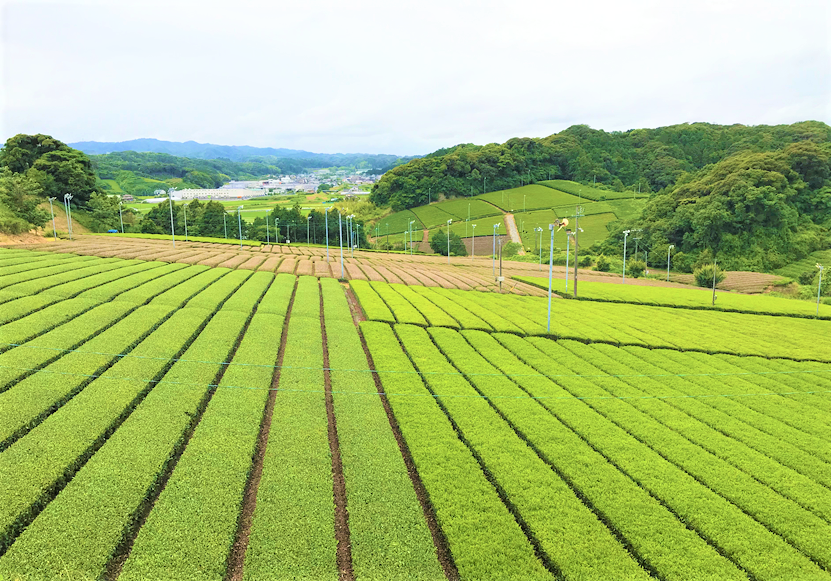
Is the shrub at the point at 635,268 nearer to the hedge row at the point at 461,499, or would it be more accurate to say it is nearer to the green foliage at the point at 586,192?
the green foliage at the point at 586,192

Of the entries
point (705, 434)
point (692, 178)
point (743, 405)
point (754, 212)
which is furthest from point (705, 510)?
point (692, 178)

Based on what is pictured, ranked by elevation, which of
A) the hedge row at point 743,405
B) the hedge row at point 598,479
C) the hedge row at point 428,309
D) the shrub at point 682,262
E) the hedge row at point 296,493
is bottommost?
the hedge row at point 743,405

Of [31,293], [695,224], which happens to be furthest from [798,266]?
[31,293]

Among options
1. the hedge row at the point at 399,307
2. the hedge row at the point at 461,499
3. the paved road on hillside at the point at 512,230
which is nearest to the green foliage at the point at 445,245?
the paved road on hillside at the point at 512,230

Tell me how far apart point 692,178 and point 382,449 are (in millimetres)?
131128

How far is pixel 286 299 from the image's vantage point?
3297 cm

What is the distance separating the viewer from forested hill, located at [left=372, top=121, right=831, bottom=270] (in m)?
84.4

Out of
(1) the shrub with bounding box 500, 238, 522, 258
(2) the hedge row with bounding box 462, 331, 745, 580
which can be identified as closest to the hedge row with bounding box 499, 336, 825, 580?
(2) the hedge row with bounding box 462, 331, 745, 580

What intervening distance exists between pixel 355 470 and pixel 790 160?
121 metres

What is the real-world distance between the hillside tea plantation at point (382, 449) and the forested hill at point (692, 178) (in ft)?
226

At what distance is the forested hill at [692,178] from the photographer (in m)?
84.4

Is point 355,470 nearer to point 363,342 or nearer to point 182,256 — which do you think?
point 363,342

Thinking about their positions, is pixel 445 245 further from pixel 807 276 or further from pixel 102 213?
pixel 102 213

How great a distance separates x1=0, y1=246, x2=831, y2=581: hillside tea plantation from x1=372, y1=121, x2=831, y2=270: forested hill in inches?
2707
